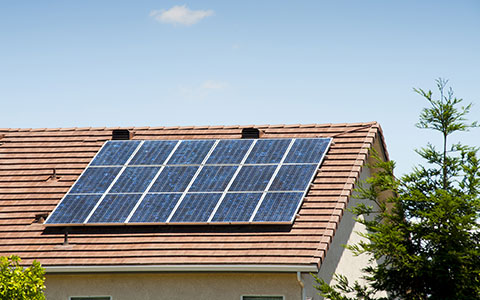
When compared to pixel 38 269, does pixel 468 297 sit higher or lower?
higher

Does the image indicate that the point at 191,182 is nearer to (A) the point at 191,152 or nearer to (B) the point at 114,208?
(A) the point at 191,152

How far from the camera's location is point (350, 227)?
21.5 m

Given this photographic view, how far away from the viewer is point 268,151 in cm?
2173

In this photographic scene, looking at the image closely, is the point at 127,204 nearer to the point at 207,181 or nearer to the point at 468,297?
the point at 207,181

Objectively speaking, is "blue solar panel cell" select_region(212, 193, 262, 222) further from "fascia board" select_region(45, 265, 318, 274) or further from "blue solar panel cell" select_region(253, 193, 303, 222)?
"fascia board" select_region(45, 265, 318, 274)

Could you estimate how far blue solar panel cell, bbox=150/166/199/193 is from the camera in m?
20.7

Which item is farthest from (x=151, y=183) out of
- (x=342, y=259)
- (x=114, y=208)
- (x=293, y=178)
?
(x=342, y=259)

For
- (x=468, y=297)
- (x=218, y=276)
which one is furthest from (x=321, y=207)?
(x=468, y=297)

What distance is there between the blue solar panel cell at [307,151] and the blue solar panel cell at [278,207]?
5.31ft

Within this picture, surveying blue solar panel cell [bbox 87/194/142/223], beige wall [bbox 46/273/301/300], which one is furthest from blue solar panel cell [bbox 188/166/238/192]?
beige wall [bbox 46/273/301/300]

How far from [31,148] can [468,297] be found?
13111mm

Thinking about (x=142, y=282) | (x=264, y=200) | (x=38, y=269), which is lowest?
(x=38, y=269)

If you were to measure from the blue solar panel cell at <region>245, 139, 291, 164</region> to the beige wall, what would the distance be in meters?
3.94

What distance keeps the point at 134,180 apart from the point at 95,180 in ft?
3.38
